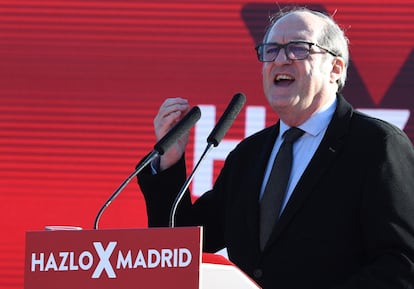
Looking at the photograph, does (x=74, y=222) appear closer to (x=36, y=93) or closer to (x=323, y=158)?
(x=36, y=93)

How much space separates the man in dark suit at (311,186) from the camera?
1.86 metres

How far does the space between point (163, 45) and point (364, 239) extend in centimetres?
194

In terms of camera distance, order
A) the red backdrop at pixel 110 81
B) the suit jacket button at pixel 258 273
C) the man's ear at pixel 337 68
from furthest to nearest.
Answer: the red backdrop at pixel 110 81 < the man's ear at pixel 337 68 < the suit jacket button at pixel 258 273

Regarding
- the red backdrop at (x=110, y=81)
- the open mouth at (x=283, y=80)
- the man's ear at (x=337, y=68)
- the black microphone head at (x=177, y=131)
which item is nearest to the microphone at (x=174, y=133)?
the black microphone head at (x=177, y=131)

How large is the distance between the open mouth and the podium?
0.84 meters

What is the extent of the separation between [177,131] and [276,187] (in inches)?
14.3

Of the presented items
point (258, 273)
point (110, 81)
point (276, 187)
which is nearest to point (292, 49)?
point (276, 187)

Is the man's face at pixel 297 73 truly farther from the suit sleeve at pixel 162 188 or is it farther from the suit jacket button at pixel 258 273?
the suit jacket button at pixel 258 273

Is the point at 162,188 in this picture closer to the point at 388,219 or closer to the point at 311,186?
the point at 311,186

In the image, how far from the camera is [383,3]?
360 centimetres

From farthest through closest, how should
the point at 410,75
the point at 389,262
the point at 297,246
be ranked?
the point at 410,75
the point at 297,246
the point at 389,262

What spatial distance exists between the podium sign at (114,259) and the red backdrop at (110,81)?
2.10m

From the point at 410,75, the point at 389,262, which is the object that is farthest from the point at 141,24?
the point at 389,262

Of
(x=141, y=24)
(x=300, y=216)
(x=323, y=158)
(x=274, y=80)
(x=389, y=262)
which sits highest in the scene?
(x=141, y=24)
